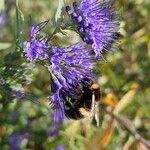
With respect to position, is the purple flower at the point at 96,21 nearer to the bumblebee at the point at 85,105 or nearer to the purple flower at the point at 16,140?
the bumblebee at the point at 85,105

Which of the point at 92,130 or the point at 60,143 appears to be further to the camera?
the point at 92,130

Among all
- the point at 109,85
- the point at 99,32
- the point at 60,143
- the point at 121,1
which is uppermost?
the point at 121,1

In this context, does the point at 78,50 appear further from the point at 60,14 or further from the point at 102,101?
the point at 102,101

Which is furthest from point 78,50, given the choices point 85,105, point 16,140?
Result: point 16,140

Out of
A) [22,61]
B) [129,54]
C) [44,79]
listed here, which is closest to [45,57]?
[22,61]

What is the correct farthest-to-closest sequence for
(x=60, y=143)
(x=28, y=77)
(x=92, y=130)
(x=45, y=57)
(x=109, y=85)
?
1. (x=109, y=85)
2. (x=92, y=130)
3. (x=60, y=143)
4. (x=28, y=77)
5. (x=45, y=57)

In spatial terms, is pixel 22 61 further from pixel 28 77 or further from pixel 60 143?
pixel 60 143
